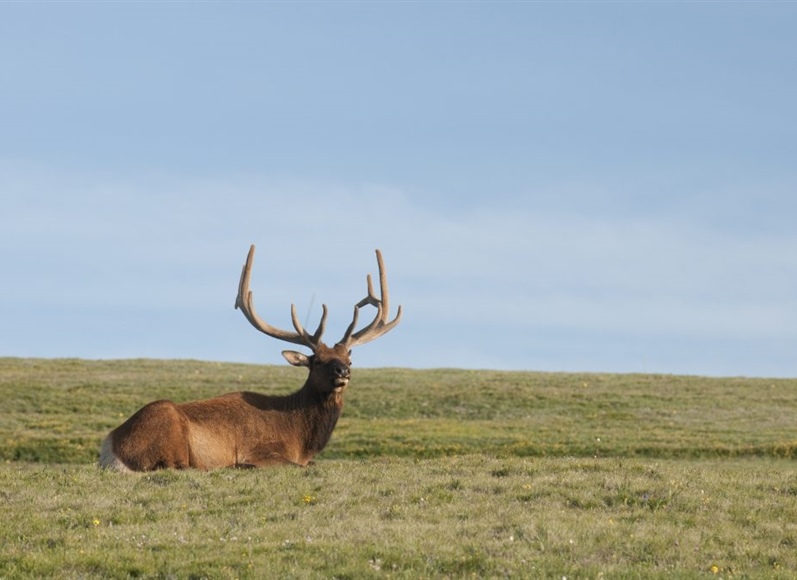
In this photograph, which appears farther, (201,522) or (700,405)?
(700,405)

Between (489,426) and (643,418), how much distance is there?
652 cm

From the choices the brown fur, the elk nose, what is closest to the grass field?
the brown fur

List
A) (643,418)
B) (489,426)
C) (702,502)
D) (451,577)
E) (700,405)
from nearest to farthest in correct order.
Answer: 1. (451,577)
2. (702,502)
3. (489,426)
4. (643,418)
5. (700,405)

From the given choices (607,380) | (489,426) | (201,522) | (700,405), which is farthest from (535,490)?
(607,380)

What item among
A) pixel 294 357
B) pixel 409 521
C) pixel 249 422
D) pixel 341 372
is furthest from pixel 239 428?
pixel 409 521

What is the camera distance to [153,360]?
57.5 metres

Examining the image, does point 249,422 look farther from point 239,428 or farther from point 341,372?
point 341,372

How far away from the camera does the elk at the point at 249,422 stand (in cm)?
1705

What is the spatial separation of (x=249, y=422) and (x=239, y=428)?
9.9 inches

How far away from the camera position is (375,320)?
20.3 metres

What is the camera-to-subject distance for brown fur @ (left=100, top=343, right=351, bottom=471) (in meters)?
17.0

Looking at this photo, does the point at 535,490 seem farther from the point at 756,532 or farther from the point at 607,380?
the point at 607,380

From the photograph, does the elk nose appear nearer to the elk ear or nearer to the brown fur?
the brown fur

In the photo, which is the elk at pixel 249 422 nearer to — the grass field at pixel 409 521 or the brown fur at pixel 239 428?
the brown fur at pixel 239 428
